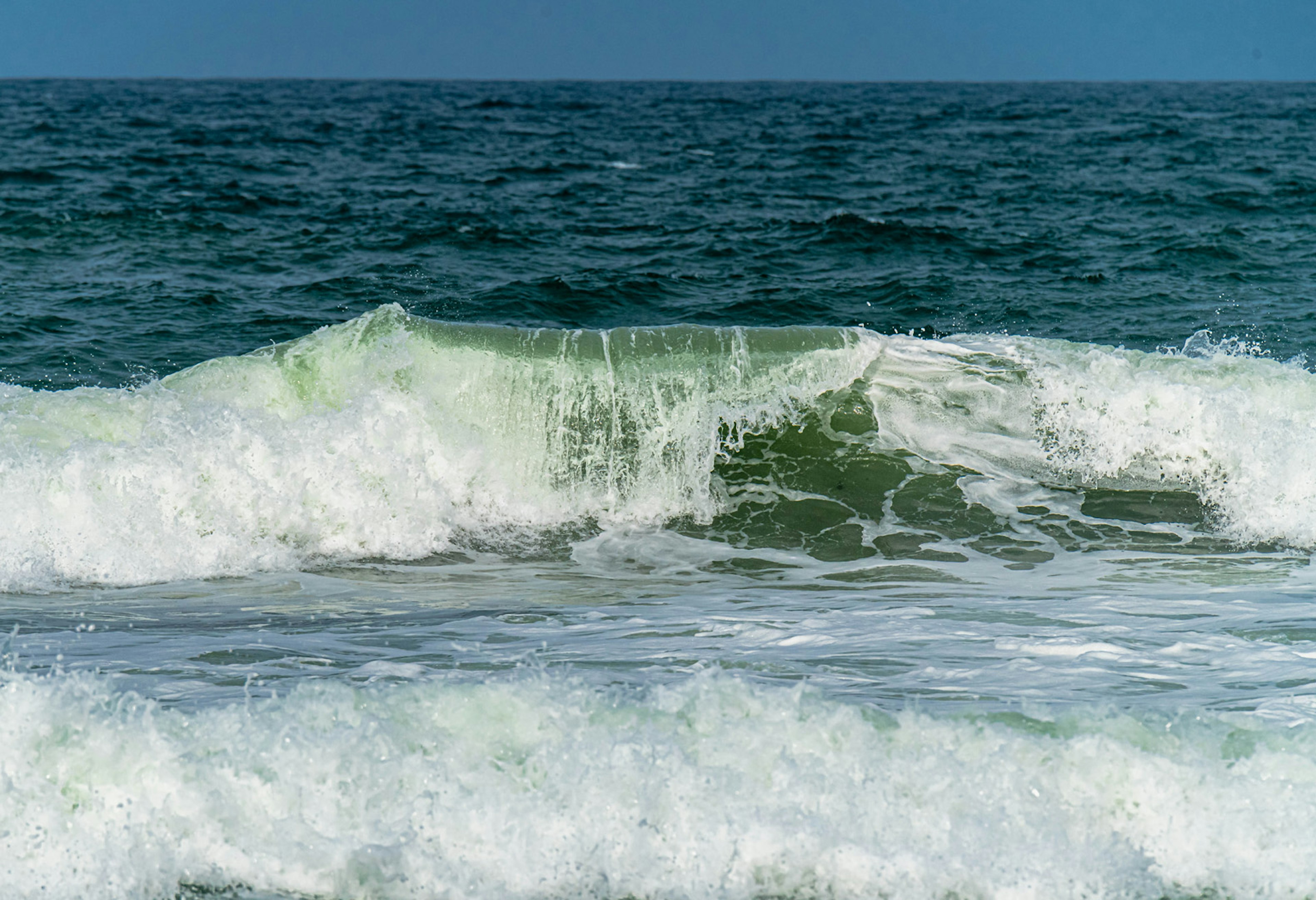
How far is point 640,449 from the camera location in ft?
24.8

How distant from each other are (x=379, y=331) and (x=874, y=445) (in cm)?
350

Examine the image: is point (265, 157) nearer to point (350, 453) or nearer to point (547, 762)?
point (350, 453)

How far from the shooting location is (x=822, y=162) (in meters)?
25.4

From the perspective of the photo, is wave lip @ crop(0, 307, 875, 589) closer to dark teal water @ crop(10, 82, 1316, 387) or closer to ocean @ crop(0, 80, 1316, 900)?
ocean @ crop(0, 80, 1316, 900)

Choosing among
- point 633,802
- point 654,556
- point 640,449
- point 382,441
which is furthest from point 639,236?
point 633,802

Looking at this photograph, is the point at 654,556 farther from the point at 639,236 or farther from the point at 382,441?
the point at 639,236

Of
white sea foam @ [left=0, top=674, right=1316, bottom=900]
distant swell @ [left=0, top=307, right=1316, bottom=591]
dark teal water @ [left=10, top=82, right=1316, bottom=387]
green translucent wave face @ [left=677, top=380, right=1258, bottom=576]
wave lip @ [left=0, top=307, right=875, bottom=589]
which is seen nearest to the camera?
white sea foam @ [left=0, top=674, right=1316, bottom=900]

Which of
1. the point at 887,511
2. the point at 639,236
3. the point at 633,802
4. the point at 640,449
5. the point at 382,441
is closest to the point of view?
the point at 633,802

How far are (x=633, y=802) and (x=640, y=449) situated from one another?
4.18 meters

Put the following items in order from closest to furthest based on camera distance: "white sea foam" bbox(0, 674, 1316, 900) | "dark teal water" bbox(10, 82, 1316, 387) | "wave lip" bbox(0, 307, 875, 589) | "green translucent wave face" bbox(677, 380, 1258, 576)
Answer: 1. "white sea foam" bbox(0, 674, 1316, 900)
2. "wave lip" bbox(0, 307, 875, 589)
3. "green translucent wave face" bbox(677, 380, 1258, 576)
4. "dark teal water" bbox(10, 82, 1316, 387)

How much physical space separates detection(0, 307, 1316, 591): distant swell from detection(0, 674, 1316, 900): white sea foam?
2.81 metres

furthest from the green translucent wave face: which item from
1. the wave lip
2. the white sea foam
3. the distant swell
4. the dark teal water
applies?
the dark teal water

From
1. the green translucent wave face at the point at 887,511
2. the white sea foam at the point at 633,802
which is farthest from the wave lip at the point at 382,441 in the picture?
the white sea foam at the point at 633,802

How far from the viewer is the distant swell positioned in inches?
262
